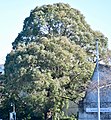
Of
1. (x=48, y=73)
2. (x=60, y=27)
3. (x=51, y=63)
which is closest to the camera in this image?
(x=48, y=73)

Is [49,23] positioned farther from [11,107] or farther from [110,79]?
[110,79]

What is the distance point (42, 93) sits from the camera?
105 ft

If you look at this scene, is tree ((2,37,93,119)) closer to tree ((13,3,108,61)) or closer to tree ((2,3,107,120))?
tree ((2,3,107,120))

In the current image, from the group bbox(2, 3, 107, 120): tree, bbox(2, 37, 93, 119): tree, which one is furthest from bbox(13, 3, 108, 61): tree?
bbox(2, 37, 93, 119): tree

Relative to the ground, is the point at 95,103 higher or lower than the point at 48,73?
lower

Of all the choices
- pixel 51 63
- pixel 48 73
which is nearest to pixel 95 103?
pixel 48 73

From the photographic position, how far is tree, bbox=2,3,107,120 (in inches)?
1266

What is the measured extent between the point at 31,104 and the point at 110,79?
31.9 feet

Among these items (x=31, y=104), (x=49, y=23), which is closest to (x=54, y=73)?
(x=31, y=104)

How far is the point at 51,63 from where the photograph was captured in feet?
107

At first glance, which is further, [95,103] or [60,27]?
[60,27]

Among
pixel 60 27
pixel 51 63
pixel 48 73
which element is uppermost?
pixel 60 27

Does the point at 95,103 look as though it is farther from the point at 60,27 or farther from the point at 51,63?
the point at 60,27

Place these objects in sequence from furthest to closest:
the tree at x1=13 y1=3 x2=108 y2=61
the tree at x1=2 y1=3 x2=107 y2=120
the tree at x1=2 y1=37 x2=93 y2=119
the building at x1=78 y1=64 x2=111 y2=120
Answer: the tree at x1=13 y1=3 x2=108 y2=61 → the tree at x1=2 y1=3 x2=107 y2=120 → the tree at x1=2 y1=37 x2=93 y2=119 → the building at x1=78 y1=64 x2=111 y2=120
